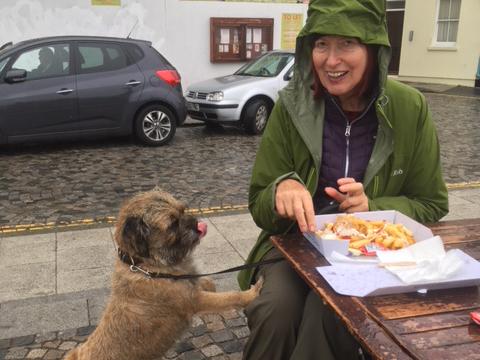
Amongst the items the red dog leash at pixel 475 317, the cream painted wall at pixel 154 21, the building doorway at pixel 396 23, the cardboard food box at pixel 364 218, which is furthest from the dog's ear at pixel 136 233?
the building doorway at pixel 396 23

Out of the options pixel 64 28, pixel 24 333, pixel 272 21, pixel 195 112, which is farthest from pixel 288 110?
pixel 272 21

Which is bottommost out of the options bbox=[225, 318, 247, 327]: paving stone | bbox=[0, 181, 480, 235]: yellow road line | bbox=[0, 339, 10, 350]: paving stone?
bbox=[0, 181, 480, 235]: yellow road line

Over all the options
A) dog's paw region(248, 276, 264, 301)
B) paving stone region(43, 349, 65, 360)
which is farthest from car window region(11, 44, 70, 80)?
dog's paw region(248, 276, 264, 301)

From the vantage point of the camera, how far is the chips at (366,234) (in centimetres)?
207

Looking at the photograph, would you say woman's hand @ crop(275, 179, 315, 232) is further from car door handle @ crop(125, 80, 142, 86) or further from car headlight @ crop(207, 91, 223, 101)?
car headlight @ crop(207, 91, 223, 101)

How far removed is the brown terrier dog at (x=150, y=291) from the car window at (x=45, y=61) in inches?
269

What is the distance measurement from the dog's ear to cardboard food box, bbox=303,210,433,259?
937mm

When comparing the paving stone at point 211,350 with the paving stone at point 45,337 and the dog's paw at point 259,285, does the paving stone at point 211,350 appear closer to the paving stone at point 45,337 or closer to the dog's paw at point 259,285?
the dog's paw at point 259,285

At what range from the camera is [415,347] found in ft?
5.03

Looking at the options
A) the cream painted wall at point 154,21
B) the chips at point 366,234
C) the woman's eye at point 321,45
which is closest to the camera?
the chips at point 366,234

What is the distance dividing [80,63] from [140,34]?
16.0ft

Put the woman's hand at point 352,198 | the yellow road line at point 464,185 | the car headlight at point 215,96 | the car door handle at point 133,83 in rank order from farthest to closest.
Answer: the car headlight at point 215,96 < the car door handle at point 133,83 < the yellow road line at point 464,185 < the woman's hand at point 352,198

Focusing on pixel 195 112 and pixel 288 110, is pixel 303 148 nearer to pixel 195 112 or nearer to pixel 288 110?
pixel 288 110

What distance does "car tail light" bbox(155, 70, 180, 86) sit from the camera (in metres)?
9.91
